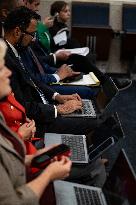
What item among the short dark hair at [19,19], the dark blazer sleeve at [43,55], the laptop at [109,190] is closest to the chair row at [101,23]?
the dark blazer sleeve at [43,55]

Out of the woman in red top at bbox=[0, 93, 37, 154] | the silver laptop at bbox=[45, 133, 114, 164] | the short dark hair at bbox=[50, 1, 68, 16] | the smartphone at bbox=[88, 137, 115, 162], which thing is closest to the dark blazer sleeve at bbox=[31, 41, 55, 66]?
the short dark hair at bbox=[50, 1, 68, 16]

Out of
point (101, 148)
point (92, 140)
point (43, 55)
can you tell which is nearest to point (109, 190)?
point (101, 148)

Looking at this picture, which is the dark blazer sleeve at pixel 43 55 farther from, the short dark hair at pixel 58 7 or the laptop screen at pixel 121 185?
the laptop screen at pixel 121 185

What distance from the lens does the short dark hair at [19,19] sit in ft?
8.37

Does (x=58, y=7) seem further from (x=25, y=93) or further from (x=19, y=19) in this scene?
(x=25, y=93)

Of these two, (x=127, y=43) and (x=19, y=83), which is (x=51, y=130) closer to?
(x=19, y=83)

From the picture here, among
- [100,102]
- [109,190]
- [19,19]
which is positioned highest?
[19,19]

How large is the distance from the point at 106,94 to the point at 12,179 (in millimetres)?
1412

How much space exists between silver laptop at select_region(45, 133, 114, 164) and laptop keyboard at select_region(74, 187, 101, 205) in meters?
0.23

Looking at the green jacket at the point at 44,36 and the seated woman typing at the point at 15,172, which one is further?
the green jacket at the point at 44,36

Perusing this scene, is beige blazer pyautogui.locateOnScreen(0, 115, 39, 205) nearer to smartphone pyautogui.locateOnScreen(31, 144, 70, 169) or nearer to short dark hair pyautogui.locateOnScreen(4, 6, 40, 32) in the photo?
smartphone pyautogui.locateOnScreen(31, 144, 70, 169)

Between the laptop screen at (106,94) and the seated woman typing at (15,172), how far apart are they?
1.13 m

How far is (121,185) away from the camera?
1.70 meters

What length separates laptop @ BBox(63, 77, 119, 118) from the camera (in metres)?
2.63
